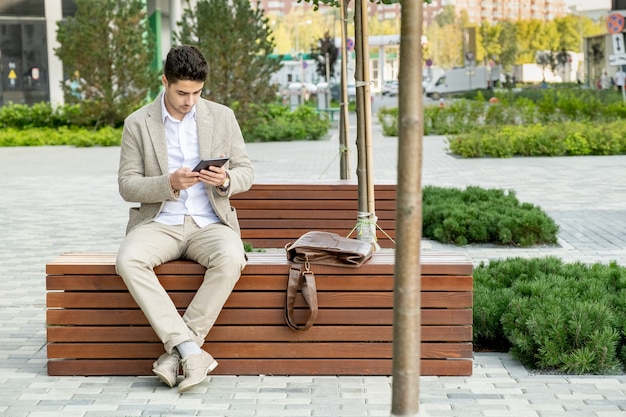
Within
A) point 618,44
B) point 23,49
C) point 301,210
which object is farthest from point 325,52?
point 301,210

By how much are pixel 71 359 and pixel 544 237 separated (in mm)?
5256

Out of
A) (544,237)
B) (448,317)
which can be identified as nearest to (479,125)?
(544,237)

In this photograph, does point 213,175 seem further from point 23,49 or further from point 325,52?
point 325,52

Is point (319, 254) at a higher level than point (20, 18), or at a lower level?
lower

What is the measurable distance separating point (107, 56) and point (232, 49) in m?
4.27

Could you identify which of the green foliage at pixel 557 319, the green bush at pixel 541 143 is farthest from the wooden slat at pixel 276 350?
the green bush at pixel 541 143

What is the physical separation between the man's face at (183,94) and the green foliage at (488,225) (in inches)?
181

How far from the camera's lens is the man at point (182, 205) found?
4.84 metres

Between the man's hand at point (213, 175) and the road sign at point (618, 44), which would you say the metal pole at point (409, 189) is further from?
the road sign at point (618, 44)

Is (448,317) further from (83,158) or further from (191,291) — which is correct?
(83,158)

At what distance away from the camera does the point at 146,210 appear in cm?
522

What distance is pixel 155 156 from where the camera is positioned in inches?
205

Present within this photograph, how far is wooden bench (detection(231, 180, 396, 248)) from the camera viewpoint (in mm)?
8367

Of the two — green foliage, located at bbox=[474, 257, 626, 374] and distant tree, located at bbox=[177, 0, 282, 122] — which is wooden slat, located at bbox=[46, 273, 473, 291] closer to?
green foliage, located at bbox=[474, 257, 626, 374]
